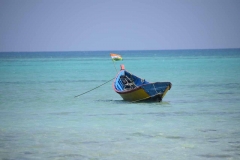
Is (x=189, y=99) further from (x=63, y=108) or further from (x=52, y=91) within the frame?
(x=52, y=91)

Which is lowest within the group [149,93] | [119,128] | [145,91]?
[149,93]

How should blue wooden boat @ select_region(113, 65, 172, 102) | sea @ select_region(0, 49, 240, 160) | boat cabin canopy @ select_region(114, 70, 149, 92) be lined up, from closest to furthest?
sea @ select_region(0, 49, 240, 160)
blue wooden boat @ select_region(113, 65, 172, 102)
boat cabin canopy @ select_region(114, 70, 149, 92)

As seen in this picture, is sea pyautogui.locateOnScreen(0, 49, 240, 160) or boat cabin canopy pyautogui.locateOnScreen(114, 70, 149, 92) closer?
sea pyautogui.locateOnScreen(0, 49, 240, 160)

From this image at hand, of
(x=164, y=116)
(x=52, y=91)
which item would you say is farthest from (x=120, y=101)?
(x=52, y=91)

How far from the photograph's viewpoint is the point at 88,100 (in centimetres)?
2825

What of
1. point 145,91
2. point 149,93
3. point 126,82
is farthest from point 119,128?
point 126,82

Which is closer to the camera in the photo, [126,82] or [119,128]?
[119,128]

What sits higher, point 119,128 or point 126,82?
point 119,128

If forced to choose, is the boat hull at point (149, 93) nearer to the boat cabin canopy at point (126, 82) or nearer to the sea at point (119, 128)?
the sea at point (119, 128)

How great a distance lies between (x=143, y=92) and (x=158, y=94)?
733mm

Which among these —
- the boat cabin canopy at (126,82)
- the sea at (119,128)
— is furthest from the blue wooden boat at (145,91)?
the sea at (119,128)

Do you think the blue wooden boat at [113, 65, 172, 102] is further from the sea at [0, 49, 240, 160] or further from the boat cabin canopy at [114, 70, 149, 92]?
the sea at [0, 49, 240, 160]

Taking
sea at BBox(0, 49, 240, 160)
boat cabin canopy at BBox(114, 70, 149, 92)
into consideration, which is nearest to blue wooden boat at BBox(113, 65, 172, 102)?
boat cabin canopy at BBox(114, 70, 149, 92)

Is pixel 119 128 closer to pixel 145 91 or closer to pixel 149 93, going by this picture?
pixel 145 91
